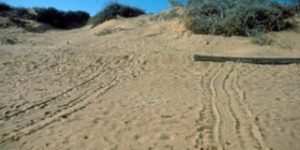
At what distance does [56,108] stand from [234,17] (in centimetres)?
1057

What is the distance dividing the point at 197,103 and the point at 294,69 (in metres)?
4.48

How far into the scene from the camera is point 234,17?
1702cm

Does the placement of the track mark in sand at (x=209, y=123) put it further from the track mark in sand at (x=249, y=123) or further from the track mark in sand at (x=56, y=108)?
the track mark in sand at (x=56, y=108)

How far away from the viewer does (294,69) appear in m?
11.8

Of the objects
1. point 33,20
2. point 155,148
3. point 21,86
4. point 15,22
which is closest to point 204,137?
point 155,148

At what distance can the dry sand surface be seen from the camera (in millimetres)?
6301

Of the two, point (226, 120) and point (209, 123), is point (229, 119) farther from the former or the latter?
point (209, 123)

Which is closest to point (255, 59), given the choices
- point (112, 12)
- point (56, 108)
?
point (56, 108)

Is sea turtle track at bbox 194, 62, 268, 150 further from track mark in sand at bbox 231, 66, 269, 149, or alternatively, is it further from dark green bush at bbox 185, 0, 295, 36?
dark green bush at bbox 185, 0, 295, 36

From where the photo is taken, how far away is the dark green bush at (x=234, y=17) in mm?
16922

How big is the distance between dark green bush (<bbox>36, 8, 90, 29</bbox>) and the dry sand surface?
17209mm

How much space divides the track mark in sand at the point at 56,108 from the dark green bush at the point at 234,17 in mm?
6978

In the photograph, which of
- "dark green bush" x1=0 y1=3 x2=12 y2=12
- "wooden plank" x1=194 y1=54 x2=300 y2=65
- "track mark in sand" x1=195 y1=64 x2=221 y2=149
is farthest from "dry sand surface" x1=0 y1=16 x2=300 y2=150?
"dark green bush" x1=0 y1=3 x2=12 y2=12

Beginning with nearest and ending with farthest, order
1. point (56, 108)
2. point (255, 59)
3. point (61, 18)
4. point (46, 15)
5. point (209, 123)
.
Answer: point (209, 123) < point (56, 108) < point (255, 59) < point (46, 15) < point (61, 18)
